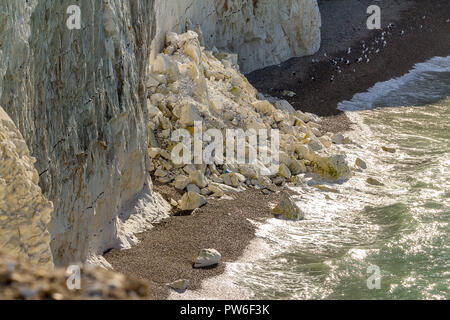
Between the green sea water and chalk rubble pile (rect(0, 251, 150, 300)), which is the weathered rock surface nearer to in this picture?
chalk rubble pile (rect(0, 251, 150, 300))

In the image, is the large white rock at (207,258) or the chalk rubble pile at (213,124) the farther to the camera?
the chalk rubble pile at (213,124)

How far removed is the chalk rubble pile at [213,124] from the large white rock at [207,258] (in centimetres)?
239

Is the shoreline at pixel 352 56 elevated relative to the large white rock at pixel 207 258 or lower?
elevated

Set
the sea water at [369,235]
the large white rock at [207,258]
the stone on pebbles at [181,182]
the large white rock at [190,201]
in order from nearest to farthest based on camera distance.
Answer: the sea water at [369,235], the large white rock at [207,258], the large white rock at [190,201], the stone on pebbles at [181,182]

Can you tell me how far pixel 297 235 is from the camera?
1471cm

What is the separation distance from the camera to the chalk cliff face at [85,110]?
9328 mm

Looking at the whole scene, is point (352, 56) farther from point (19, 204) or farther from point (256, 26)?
point (19, 204)

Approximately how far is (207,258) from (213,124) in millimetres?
5062

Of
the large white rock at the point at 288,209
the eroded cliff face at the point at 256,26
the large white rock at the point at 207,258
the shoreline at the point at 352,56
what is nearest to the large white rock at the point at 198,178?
the large white rock at the point at 288,209

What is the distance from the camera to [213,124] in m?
17.0

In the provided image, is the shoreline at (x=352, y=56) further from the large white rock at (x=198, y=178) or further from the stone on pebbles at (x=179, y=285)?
the stone on pebbles at (x=179, y=285)

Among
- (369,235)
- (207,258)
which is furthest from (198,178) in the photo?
(369,235)

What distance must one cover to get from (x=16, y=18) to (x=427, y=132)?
607 inches

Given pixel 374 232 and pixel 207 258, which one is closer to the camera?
pixel 207 258
